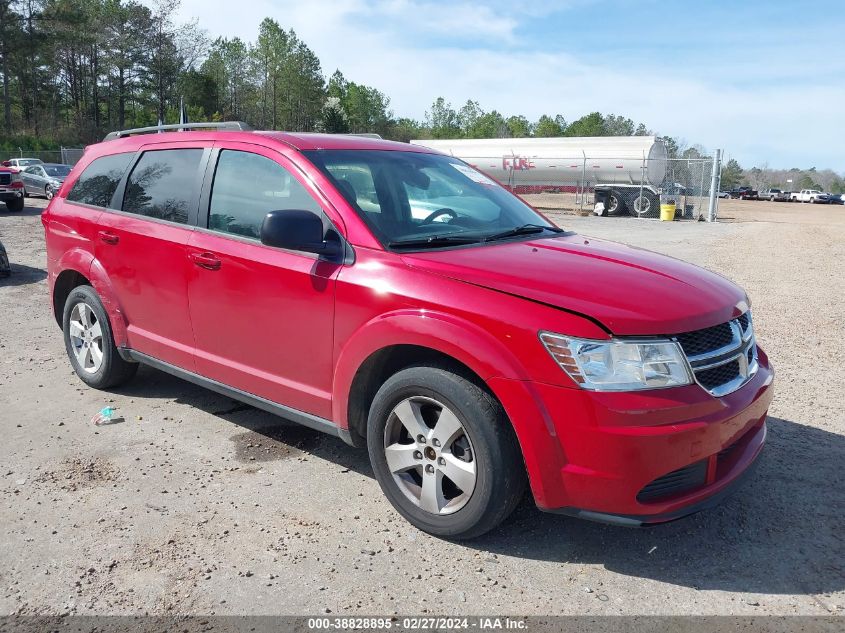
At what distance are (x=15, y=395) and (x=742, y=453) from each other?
4861 mm

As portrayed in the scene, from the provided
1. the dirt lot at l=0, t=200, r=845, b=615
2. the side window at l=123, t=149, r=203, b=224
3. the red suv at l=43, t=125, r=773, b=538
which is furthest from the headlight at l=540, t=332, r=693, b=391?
the side window at l=123, t=149, r=203, b=224

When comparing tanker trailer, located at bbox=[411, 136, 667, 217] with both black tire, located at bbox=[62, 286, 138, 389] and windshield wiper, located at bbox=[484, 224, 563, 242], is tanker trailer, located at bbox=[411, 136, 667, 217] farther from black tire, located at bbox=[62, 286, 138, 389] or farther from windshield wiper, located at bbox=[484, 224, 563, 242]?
windshield wiper, located at bbox=[484, 224, 563, 242]

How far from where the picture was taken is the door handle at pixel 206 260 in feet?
13.0

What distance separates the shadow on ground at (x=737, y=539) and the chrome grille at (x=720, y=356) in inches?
24.7

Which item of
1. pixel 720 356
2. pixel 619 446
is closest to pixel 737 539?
pixel 720 356

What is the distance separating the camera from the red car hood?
279 cm

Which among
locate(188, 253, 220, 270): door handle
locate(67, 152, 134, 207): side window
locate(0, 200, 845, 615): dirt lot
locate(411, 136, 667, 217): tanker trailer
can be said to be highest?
locate(411, 136, 667, 217): tanker trailer

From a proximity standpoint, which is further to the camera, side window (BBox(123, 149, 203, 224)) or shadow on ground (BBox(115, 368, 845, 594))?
side window (BBox(123, 149, 203, 224))

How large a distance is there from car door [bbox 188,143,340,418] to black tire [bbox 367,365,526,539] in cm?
57

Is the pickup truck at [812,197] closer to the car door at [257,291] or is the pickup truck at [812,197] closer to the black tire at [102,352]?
the black tire at [102,352]

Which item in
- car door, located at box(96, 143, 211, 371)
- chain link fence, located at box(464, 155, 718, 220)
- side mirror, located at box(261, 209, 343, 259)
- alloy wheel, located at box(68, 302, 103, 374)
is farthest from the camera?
chain link fence, located at box(464, 155, 718, 220)

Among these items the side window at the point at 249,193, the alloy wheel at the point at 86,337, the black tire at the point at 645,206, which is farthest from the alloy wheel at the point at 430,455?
the black tire at the point at 645,206

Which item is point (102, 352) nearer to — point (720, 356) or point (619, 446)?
point (619, 446)

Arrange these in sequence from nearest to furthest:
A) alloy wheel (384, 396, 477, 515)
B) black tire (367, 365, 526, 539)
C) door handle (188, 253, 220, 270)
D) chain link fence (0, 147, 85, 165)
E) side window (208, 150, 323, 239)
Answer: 1. black tire (367, 365, 526, 539)
2. alloy wheel (384, 396, 477, 515)
3. side window (208, 150, 323, 239)
4. door handle (188, 253, 220, 270)
5. chain link fence (0, 147, 85, 165)
